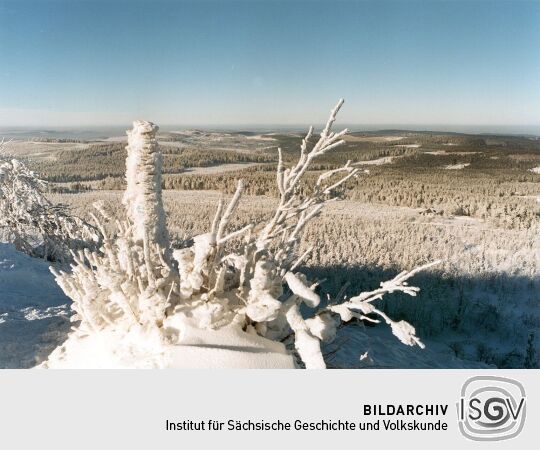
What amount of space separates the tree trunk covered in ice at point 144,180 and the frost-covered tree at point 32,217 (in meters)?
1.87

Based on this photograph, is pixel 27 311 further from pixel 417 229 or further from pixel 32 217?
pixel 417 229

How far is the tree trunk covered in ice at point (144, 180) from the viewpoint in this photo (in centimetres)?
129

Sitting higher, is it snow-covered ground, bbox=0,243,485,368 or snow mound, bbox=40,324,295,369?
snow mound, bbox=40,324,295,369

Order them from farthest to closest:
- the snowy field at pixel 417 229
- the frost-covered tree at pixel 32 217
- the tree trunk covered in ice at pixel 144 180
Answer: the frost-covered tree at pixel 32 217 → the snowy field at pixel 417 229 → the tree trunk covered in ice at pixel 144 180

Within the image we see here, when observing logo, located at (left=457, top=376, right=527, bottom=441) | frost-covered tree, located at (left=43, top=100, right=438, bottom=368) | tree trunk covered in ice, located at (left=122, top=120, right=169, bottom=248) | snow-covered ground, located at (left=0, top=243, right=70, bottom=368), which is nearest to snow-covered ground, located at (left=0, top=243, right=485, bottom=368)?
snow-covered ground, located at (left=0, top=243, right=70, bottom=368)

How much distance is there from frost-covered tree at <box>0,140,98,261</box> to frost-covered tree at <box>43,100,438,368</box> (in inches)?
83.4

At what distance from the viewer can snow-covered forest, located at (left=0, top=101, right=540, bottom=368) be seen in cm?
100

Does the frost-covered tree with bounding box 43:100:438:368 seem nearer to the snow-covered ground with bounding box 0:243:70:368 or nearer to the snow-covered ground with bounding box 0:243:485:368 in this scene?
the snow-covered ground with bounding box 0:243:485:368

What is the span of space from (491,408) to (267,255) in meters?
0.72

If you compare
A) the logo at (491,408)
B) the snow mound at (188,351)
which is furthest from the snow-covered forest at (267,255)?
the logo at (491,408)

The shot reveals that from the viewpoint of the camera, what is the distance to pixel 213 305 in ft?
3.23

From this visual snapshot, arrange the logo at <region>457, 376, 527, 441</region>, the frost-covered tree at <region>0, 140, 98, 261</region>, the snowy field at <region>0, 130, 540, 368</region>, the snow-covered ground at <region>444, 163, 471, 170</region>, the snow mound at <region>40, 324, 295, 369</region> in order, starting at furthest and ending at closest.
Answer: the snow-covered ground at <region>444, 163, 471, 170</region> → the frost-covered tree at <region>0, 140, 98, 261</region> → the snowy field at <region>0, 130, 540, 368</region> → the logo at <region>457, 376, 527, 441</region> → the snow mound at <region>40, 324, 295, 369</region>

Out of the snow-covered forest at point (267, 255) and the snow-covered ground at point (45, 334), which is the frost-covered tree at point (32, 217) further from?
the snow-covered ground at point (45, 334)

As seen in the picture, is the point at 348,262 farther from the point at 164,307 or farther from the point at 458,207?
the point at 164,307
